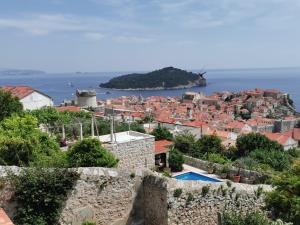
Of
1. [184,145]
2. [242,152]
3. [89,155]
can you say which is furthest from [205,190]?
[242,152]

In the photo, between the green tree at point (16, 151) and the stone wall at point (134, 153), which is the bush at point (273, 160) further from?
the green tree at point (16, 151)

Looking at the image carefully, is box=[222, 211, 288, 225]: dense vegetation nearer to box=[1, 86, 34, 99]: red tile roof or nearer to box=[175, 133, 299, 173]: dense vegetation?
box=[175, 133, 299, 173]: dense vegetation

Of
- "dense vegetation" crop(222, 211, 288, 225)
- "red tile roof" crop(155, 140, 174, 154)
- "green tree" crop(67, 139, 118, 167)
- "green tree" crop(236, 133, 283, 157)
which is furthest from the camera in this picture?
"green tree" crop(236, 133, 283, 157)

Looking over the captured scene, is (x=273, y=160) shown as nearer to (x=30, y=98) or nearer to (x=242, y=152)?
(x=242, y=152)

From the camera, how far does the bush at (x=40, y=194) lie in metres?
9.27

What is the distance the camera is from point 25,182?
30.7 ft

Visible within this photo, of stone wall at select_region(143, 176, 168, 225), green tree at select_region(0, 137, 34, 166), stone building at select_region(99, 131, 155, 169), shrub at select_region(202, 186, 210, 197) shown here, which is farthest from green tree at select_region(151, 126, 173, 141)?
shrub at select_region(202, 186, 210, 197)

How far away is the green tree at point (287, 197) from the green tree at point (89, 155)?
18.7 feet

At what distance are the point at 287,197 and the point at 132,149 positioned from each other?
27.0 ft

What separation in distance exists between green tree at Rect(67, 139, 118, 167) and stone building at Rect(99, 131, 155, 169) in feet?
9.09

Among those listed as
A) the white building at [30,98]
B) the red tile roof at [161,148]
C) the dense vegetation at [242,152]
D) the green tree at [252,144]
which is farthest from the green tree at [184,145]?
Result: the white building at [30,98]

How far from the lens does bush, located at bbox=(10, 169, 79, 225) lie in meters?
9.27

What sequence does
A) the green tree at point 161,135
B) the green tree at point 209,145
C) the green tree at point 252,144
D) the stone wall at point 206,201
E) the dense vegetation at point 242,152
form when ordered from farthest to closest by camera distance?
the green tree at point 252,144 < the green tree at point 161,135 < the green tree at point 209,145 < the dense vegetation at point 242,152 < the stone wall at point 206,201

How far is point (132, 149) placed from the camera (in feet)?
54.3
